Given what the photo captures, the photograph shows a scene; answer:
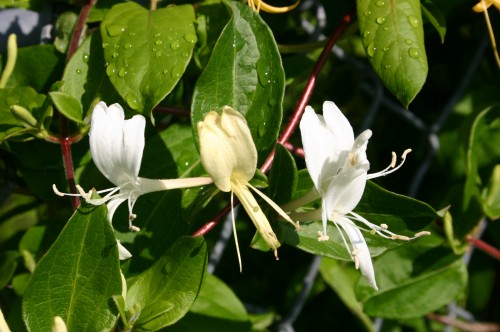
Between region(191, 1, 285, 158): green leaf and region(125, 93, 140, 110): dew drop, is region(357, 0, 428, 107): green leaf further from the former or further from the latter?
region(125, 93, 140, 110): dew drop

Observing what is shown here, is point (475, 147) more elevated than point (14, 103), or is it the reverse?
point (14, 103)

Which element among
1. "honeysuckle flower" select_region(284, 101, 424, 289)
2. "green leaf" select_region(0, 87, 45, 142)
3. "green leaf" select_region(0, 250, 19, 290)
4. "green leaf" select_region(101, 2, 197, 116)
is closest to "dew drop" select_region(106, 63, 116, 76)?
"green leaf" select_region(101, 2, 197, 116)

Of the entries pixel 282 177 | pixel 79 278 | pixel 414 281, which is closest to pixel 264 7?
pixel 282 177

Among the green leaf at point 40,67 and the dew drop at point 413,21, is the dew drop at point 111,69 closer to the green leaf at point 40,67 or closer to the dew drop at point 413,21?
the green leaf at point 40,67

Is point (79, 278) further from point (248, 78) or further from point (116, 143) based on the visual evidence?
point (248, 78)

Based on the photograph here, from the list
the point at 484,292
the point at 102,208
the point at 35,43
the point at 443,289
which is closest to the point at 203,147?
the point at 102,208

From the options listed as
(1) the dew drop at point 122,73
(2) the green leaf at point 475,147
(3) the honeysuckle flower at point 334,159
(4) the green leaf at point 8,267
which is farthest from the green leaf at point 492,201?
(4) the green leaf at point 8,267
